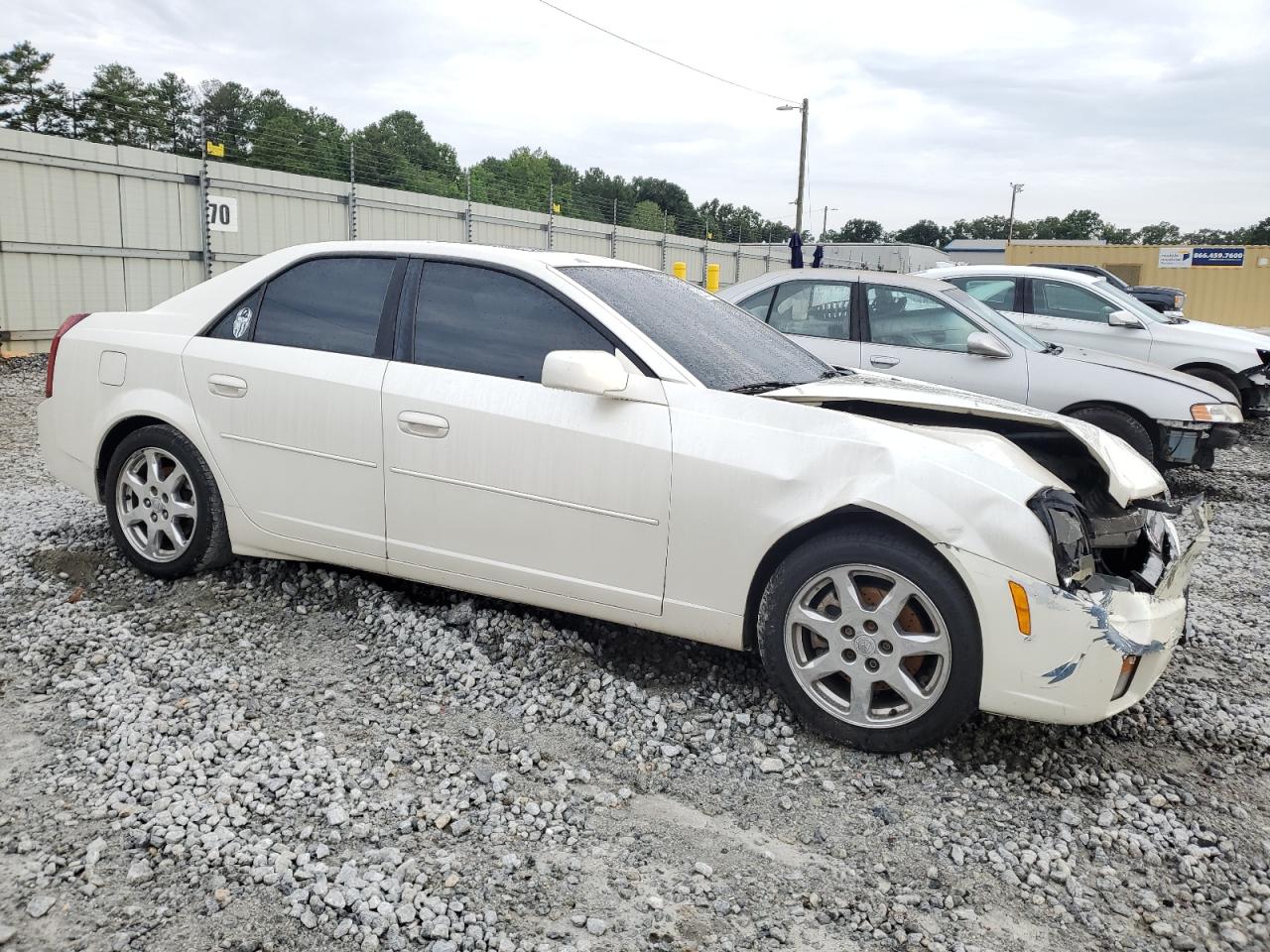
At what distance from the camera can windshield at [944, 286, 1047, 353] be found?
748 cm

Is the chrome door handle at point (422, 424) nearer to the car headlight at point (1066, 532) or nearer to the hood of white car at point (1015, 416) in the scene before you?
the hood of white car at point (1015, 416)

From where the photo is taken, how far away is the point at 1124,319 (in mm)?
9539

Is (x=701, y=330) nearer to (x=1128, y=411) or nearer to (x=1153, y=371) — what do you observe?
(x=1128, y=411)

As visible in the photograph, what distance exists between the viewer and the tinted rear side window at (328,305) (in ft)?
13.4

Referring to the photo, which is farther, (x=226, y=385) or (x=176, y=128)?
(x=176, y=128)

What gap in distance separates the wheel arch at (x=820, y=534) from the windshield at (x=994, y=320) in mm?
4753

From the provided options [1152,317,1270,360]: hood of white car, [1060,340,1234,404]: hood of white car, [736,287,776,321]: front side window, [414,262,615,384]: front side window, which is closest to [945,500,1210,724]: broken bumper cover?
[414,262,615,384]: front side window

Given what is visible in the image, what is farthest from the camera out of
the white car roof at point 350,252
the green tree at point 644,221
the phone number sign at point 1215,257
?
the phone number sign at point 1215,257

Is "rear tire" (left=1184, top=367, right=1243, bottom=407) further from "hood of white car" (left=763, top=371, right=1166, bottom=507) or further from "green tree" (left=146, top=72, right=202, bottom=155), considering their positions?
"green tree" (left=146, top=72, right=202, bottom=155)

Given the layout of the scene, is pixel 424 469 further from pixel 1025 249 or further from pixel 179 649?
pixel 1025 249

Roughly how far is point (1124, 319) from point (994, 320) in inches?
109

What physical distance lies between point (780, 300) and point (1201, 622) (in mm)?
4093

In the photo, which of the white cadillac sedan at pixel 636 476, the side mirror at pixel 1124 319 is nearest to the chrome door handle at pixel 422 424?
the white cadillac sedan at pixel 636 476

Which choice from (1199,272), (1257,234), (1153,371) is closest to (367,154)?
(1153,371)
